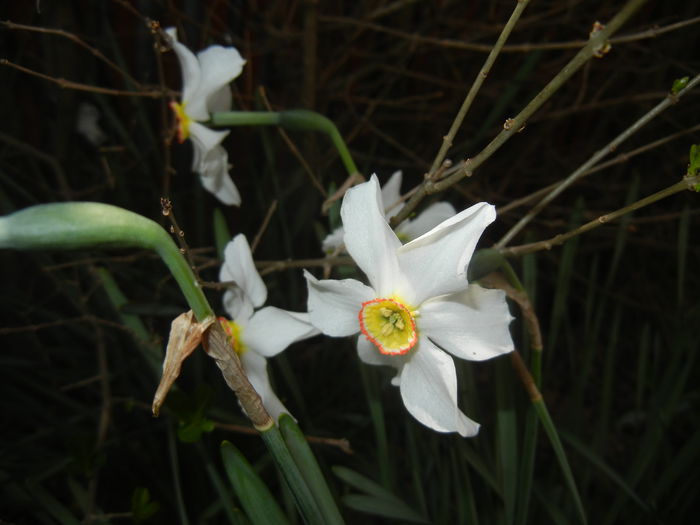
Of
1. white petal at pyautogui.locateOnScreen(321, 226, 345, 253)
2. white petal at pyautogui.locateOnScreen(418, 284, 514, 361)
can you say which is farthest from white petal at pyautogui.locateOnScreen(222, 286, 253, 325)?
white petal at pyautogui.locateOnScreen(418, 284, 514, 361)

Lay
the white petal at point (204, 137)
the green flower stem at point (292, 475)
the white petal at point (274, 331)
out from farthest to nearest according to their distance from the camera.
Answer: the white petal at point (204, 137) < the white petal at point (274, 331) < the green flower stem at point (292, 475)

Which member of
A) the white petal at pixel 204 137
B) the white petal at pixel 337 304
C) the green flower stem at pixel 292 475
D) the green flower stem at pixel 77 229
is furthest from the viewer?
the white petal at pixel 204 137

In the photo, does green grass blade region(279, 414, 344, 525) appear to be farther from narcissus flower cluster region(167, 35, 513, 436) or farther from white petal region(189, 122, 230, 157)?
white petal region(189, 122, 230, 157)

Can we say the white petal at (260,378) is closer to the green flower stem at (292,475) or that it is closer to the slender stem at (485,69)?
the green flower stem at (292,475)

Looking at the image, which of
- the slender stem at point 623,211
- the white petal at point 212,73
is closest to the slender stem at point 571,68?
the slender stem at point 623,211

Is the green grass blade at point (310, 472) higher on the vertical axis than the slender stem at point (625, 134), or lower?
lower

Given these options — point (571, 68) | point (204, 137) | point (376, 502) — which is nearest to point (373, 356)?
point (376, 502)

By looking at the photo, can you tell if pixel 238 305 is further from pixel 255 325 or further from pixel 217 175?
pixel 217 175
